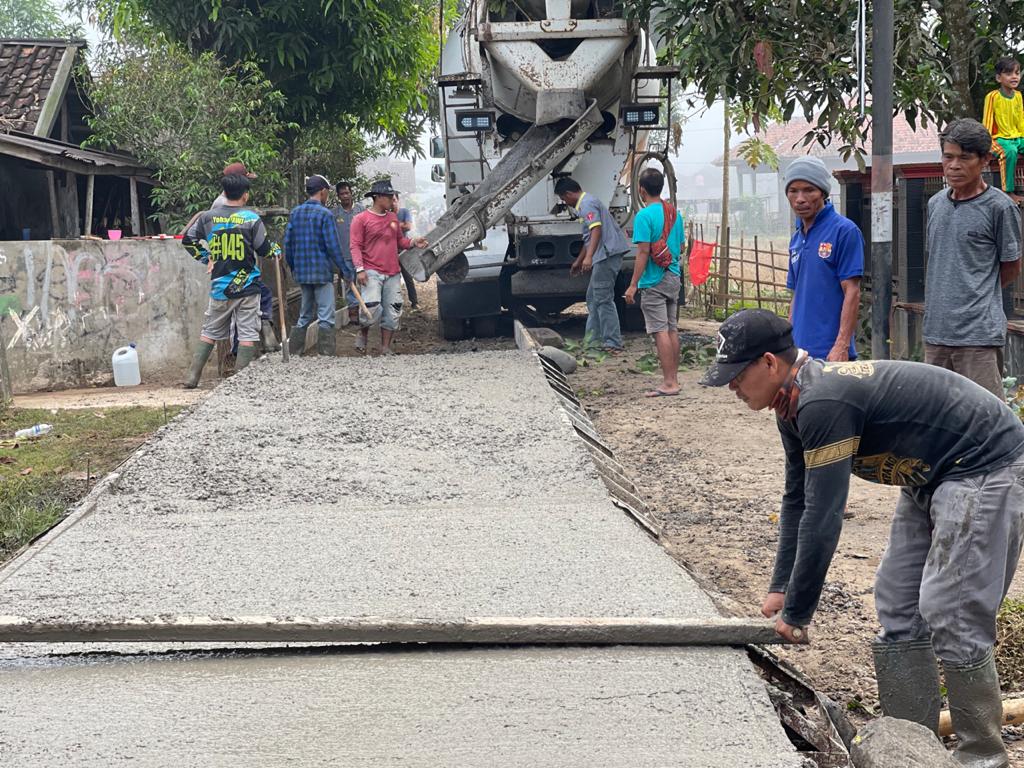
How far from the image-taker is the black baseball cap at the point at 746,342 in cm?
295

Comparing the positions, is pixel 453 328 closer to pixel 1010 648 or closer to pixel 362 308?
pixel 362 308

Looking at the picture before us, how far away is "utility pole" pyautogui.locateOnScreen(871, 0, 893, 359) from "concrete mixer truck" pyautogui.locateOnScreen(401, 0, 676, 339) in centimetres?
464

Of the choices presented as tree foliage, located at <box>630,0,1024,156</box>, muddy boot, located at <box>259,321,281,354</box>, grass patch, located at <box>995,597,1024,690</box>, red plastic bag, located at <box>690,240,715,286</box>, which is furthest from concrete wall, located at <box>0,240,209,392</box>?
grass patch, located at <box>995,597,1024,690</box>

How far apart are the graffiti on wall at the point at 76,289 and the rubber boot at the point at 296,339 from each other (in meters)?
1.11

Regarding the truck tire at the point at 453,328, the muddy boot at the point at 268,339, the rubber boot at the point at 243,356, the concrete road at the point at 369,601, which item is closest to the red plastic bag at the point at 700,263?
the truck tire at the point at 453,328

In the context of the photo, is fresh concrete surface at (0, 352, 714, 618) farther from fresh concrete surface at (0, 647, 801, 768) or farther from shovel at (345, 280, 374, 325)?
shovel at (345, 280, 374, 325)

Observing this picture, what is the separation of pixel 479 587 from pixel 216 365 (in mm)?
8064

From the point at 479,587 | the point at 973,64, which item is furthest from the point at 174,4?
the point at 479,587

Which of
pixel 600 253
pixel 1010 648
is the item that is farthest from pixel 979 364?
pixel 600 253

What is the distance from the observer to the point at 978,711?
10.2 feet

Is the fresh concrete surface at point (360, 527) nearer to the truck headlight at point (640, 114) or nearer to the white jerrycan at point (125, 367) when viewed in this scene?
the white jerrycan at point (125, 367)

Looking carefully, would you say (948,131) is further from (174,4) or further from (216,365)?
(174,4)

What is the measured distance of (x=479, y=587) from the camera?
3.75 metres

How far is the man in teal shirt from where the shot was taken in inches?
347
